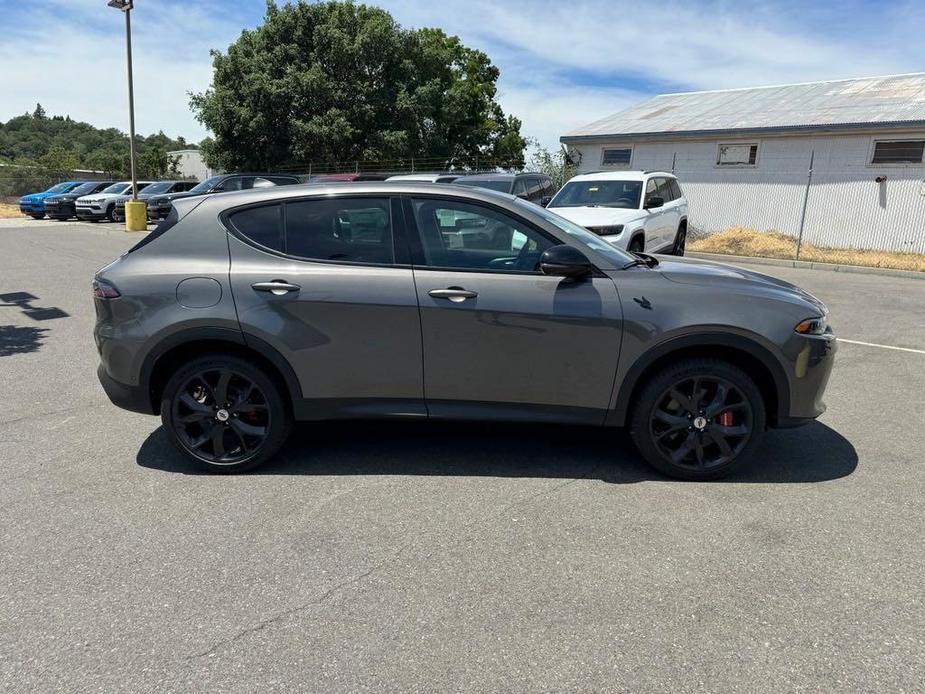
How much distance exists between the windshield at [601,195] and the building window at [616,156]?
32.8 ft

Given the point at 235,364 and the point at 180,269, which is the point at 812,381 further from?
the point at 180,269

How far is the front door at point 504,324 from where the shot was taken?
3.78m

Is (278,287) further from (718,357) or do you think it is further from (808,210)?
(808,210)

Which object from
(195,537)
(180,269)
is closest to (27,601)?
(195,537)

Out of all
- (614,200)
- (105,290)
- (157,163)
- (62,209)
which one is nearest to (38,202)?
(62,209)

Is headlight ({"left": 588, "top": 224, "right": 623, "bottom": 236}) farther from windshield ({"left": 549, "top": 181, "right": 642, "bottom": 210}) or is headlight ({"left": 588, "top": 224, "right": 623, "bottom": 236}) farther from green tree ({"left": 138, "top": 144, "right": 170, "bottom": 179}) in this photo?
green tree ({"left": 138, "top": 144, "right": 170, "bottom": 179})

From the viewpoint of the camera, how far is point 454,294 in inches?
149

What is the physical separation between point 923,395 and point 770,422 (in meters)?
2.56

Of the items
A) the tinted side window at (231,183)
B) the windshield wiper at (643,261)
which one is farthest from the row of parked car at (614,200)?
the tinted side window at (231,183)

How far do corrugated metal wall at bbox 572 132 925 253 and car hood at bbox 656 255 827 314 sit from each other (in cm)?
1589

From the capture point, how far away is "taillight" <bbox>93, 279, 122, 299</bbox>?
391 centimetres

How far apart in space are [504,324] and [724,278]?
1.33 meters

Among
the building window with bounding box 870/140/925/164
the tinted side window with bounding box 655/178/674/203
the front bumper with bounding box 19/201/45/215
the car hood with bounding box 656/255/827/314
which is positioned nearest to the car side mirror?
the car hood with bounding box 656/255/827/314

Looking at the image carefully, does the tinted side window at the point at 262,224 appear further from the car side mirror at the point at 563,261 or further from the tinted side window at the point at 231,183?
the tinted side window at the point at 231,183
